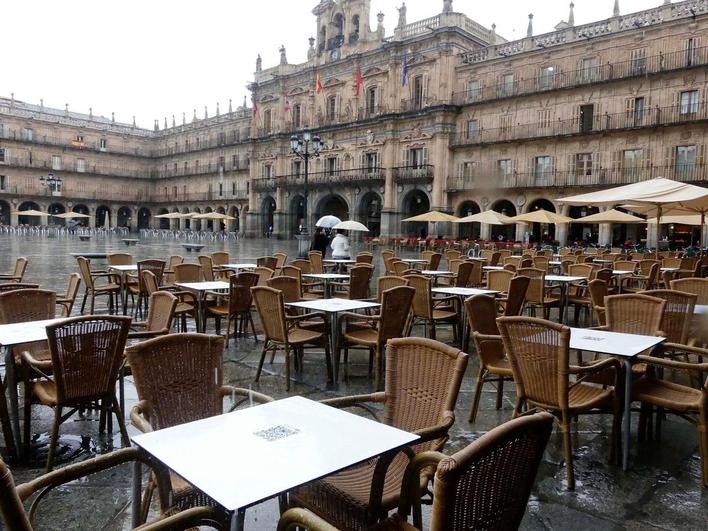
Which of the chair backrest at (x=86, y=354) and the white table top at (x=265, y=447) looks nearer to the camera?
the white table top at (x=265, y=447)

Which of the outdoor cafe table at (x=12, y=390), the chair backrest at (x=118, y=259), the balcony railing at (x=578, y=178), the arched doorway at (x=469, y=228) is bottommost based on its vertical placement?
the outdoor cafe table at (x=12, y=390)

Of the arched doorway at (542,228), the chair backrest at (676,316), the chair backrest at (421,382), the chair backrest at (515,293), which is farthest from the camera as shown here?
the arched doorway at (542,228)

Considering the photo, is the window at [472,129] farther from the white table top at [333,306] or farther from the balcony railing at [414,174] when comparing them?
the white table top at [333,306]

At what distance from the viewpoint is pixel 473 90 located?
30.0 metres

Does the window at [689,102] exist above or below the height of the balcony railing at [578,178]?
above

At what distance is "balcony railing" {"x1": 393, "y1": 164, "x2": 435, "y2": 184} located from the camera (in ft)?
101

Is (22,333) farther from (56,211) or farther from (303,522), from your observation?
(56,211)

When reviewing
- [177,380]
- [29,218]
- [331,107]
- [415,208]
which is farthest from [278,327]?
[29,218]

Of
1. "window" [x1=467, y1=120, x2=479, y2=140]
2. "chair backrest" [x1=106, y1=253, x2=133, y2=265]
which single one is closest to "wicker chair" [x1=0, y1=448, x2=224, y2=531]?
"chair backrest" [x1=106, y1=253, x2=133, y2=265]

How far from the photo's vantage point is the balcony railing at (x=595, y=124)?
23.5 meters

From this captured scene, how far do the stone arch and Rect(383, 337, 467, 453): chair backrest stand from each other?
105ft

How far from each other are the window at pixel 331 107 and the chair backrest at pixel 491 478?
36.5 m

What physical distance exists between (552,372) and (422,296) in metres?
3.12

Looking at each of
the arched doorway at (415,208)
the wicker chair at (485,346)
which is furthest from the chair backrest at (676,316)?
the arched doorway at (415,208)
